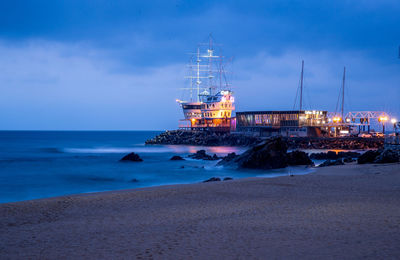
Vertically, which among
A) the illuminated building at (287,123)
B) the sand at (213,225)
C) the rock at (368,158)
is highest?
the illuminated building at (287,123)

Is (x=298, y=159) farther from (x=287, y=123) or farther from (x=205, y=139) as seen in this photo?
(x=205, y=139)

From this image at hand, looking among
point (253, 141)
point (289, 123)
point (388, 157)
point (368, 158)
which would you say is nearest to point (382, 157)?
point (388, 157)

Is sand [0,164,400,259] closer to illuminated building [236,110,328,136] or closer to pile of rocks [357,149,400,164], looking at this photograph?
pile of rocks [357,149,400,164]

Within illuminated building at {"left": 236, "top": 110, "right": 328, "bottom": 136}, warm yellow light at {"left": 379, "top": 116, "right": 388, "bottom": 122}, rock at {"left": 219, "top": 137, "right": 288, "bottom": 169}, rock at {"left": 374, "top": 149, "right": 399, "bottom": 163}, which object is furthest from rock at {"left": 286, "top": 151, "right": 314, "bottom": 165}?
warm yellow light at {"left": 379, "top": 116, "right": 388, "bottom": 122}

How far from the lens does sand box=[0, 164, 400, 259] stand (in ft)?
24.5

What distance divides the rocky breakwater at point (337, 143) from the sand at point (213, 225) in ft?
149

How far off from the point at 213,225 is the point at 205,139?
69.6 metres

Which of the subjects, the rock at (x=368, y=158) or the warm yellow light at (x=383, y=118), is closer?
the rock at (x=368, y=158)

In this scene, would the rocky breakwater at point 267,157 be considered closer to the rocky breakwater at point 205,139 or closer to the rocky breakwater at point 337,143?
the rocky breakwater at point 337,143

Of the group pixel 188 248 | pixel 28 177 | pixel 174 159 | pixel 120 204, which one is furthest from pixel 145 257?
pixel 174 159

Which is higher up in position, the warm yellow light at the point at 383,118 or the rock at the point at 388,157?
the warm yellow light at the point at 383,118

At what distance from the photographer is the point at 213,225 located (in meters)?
9.83

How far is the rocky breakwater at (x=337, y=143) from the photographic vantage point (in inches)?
2312

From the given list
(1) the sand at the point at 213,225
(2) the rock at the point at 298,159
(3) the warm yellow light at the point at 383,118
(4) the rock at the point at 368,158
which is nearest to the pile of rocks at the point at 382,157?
(4) the rock at the point at 368,158
